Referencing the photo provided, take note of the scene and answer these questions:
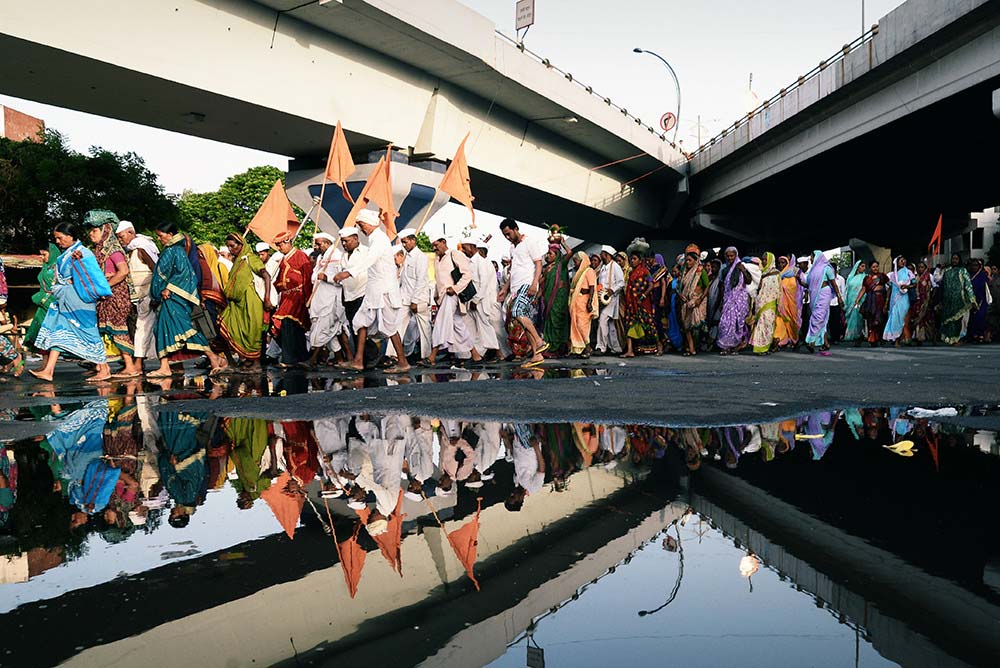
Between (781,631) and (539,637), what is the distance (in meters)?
0.60

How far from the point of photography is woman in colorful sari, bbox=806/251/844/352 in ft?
58.2

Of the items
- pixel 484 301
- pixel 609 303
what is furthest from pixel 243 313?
pixel 609 303

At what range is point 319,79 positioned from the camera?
774 inches

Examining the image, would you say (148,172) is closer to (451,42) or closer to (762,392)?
(451,42)

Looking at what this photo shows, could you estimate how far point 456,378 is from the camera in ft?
35.1

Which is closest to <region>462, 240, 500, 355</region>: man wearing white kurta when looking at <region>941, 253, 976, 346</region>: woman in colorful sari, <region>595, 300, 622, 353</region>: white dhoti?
<region>595, 300, 622, 353</region>: white dhoti

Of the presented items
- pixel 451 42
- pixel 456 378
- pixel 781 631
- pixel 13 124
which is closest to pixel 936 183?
pixel 451 42

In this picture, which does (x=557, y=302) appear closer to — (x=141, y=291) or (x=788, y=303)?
(x=788, y=303)

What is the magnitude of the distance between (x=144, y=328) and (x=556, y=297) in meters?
6.30

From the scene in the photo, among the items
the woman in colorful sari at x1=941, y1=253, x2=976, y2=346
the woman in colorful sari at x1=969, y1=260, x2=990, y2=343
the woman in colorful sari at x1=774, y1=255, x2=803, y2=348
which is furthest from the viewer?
the woman in colorful sari at x1=969, y1=260, x2=990, y2=343

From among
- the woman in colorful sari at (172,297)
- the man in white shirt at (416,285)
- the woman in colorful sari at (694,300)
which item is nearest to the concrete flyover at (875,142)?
the woman in colorful sari at (694,300)

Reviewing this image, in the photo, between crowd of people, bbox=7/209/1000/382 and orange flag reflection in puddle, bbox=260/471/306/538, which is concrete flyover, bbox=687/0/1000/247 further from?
orange flag reflection in puddle, bbox=260/471/306/538

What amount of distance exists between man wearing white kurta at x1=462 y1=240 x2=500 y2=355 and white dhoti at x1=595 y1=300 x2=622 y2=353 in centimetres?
333

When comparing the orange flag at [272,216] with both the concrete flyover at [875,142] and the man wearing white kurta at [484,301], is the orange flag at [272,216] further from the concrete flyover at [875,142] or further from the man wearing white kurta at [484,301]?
the concrete flyover at [875,142]
